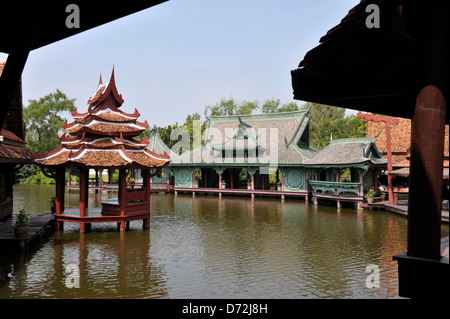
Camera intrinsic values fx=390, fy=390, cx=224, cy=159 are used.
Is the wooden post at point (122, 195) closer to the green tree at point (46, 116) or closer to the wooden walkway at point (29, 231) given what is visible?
the wooden walkway at point (29, 231)

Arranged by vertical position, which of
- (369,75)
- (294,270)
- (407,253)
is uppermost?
(369,75)

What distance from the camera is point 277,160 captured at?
31.9m

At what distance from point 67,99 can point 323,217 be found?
189 feet

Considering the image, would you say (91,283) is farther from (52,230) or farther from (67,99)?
(67,99)

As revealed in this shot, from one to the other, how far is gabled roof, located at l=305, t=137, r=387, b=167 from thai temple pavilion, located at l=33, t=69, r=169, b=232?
13.9m

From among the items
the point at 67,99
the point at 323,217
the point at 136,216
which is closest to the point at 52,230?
the point at 136,216

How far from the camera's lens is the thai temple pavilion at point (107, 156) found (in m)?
16.0

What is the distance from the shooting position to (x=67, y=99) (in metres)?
66.8

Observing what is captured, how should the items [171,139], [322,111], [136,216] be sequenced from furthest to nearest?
1. [322,111]
2. [171,139]
3. [136,216]

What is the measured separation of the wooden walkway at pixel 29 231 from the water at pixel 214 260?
452 millimetres

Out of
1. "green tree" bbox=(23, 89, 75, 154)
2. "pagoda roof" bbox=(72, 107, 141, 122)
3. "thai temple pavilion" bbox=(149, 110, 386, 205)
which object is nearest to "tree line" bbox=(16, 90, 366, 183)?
"green tree" bbox=(23, 89, 75, 154)

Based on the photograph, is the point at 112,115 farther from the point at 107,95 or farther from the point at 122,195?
the point at 122,195

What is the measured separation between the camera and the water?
354 inches

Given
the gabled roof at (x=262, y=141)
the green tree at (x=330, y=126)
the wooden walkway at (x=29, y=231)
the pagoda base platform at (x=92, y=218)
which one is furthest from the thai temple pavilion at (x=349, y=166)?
the green tree at (x=330, y=126)
